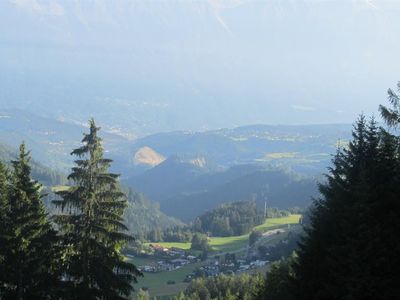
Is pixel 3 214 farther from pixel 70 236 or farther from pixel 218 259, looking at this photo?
pixel 218 259

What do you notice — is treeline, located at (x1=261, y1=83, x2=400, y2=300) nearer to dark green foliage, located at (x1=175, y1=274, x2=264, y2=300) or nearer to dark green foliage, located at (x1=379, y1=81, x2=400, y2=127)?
dark green foliage, located at (x1=379, y1=81, x2=400, y2=127)

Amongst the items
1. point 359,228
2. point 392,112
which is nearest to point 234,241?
point 392,112

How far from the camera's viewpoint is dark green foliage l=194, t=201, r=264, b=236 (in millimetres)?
146250

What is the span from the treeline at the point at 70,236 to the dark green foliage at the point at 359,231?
20.6ft

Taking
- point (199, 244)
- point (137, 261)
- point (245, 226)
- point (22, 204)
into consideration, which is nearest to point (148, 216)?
point (245, 226)

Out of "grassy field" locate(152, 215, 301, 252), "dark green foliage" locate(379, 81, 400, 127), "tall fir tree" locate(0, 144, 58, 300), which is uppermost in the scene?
"dark green foliage" locate(379, 81, 400, 127)

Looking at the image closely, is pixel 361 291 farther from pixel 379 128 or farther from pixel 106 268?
pixel 106 268

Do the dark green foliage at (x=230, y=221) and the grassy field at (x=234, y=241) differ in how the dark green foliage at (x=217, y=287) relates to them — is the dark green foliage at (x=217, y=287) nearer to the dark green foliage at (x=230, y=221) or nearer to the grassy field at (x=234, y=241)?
the grassy field at (x=234, y=241)

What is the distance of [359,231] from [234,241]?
399 feet

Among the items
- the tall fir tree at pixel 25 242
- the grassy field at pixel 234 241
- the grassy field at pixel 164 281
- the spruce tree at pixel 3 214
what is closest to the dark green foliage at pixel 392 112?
the tall fir tree at pixel 25 242

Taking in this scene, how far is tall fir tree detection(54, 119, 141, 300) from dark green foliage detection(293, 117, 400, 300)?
6.26 meters

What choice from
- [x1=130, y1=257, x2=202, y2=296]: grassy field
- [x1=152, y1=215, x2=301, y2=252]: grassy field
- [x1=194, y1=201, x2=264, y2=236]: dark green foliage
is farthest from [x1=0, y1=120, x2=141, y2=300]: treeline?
[x1=194, y1=201, x2=264, y2=236]: dark green foliage

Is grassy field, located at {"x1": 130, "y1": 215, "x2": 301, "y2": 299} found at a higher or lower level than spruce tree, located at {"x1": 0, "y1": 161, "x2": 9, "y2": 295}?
lower

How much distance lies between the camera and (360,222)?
15859 millimetres
